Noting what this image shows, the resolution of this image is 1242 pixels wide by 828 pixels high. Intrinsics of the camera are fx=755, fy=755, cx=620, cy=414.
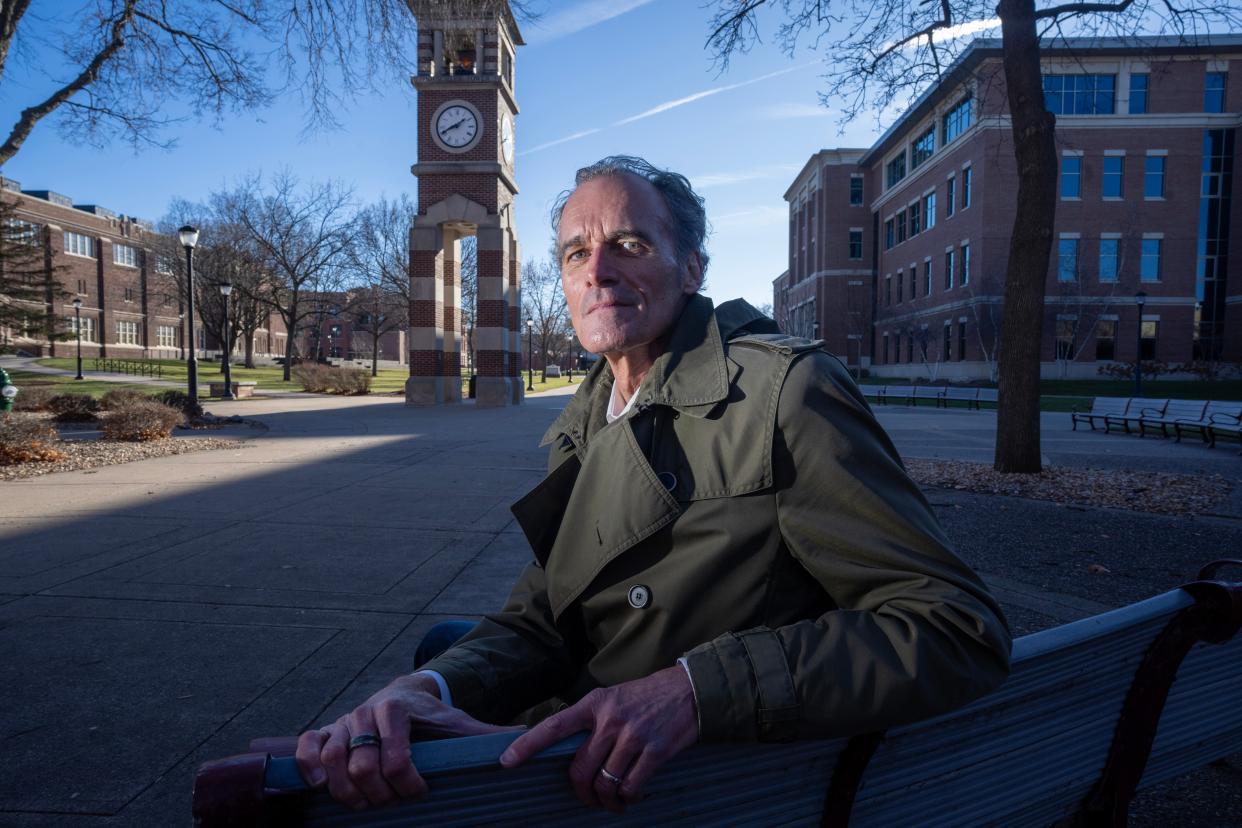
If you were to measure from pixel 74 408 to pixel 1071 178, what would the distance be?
47.6 metres

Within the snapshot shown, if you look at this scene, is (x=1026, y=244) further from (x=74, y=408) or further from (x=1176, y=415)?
(x=74, y=408)

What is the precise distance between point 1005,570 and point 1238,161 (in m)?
52.3

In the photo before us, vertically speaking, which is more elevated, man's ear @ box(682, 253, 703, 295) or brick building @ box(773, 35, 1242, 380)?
brick building @ box(773, 35, 1242, 380)

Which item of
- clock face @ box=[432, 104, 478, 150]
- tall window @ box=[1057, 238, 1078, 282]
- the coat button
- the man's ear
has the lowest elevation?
the coat button

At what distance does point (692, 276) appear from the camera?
6.86 ft

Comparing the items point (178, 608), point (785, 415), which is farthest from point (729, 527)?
point (178, 608)

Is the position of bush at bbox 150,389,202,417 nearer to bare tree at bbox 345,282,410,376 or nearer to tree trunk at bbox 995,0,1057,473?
tree trunk at bbox 995,0,1057,473

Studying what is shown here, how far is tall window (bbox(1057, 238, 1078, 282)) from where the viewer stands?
41.9m

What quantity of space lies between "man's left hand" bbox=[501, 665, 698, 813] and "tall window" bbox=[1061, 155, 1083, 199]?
50.0 metres

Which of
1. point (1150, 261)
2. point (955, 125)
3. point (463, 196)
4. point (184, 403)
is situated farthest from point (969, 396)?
point (955, 125)

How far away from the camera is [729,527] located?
145 cm

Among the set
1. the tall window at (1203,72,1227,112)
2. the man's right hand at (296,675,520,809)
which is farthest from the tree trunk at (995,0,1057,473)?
the tall window at (1203,72,1227,112)

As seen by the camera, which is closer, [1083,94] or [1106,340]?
[1083,94]

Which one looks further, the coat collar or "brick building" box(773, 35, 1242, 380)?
"brick building" box(773, 35, 1242, 380)
